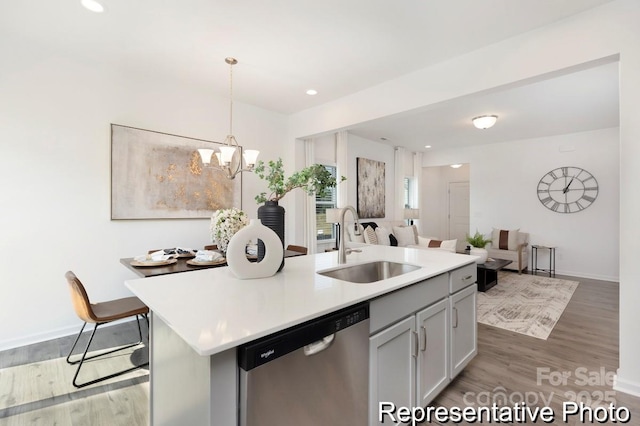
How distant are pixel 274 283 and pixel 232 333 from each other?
614 mm

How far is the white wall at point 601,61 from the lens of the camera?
2006 millimetres

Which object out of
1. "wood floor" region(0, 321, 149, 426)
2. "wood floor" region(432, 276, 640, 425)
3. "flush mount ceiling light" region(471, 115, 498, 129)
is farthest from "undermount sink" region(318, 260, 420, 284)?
"flush mount ceiling light" region(471, 115, 498, 129)

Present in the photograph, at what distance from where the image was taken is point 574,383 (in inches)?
85.0

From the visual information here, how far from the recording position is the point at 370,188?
20.4ft

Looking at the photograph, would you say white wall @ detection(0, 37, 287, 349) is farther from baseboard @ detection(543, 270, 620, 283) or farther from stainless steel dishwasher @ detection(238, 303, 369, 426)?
baseboard @ detection(543, 270, 620, 283)

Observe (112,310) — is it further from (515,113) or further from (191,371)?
(515,113)

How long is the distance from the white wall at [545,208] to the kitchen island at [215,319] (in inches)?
221

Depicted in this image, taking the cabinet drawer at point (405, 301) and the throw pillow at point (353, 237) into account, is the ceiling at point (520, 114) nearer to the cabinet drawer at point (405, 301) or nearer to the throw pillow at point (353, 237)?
the throw pillow at point (353, 237)

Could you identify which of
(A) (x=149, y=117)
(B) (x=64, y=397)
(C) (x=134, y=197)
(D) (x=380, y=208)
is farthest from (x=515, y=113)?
(B) (x=64, y=397)

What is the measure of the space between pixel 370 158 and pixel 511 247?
3.35m

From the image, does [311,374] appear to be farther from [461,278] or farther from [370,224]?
[370,224]

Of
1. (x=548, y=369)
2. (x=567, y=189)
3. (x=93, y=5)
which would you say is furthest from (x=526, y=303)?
(x=93, y=5)

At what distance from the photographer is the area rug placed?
10.5 ft

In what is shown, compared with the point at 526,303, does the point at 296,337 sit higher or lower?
higher
